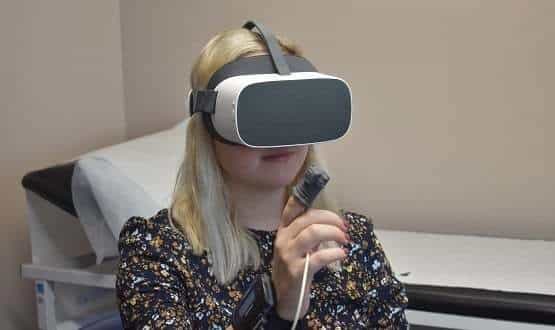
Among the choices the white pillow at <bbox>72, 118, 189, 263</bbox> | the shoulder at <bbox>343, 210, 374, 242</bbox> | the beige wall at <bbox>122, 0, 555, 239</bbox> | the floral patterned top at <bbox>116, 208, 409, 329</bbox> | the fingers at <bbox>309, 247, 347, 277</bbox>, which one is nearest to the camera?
the fingers at <bbox>309, 247, 347, 277</bbox>

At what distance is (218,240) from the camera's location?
105 centimetres

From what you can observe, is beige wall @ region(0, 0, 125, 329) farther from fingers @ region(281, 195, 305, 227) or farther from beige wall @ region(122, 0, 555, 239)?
fingers @ region(281, 195, 305, 227)

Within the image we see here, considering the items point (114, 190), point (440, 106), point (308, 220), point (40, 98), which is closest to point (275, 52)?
point (308, 220)

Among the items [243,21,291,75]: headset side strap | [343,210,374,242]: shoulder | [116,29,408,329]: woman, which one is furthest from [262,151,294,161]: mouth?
[343,210,374,242]: shoulder

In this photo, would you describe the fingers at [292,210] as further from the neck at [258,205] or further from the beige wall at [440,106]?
the beige wall at [440,106]

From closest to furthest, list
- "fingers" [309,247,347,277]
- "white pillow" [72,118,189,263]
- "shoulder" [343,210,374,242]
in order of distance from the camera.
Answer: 1. "fingers" [309,247,347,277]
2. "shoulder" [343,210,374,242]
3. "white pillow" [72,118,189,263]

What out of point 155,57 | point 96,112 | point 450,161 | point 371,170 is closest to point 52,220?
point 96,112

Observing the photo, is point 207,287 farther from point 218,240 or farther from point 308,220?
point 308,220

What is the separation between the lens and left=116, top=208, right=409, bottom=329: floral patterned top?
98cm

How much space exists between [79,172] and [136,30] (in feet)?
3.42

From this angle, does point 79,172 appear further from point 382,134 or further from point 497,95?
point 497,95

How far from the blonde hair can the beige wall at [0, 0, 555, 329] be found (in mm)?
1203

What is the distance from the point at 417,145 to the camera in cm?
226

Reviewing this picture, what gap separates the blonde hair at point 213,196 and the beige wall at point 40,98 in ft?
3.94
